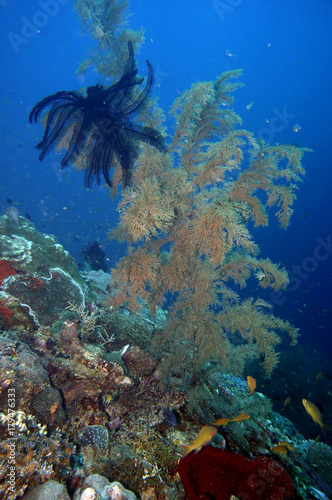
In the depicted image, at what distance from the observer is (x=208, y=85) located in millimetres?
4797

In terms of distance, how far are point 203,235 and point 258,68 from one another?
95.3 meters

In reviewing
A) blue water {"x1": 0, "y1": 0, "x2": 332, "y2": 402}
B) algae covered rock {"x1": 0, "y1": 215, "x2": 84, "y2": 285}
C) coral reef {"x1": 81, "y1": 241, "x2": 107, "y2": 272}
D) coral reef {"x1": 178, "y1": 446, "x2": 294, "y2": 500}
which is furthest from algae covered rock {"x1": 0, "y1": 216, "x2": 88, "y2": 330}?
blue water {"x1": 0, "y1": 0, "x2": 332, "y2": 402}

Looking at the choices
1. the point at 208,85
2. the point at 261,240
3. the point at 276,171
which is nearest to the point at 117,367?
the point at 276,171

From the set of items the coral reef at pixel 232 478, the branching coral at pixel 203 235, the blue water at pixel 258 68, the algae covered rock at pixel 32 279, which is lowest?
the algae covered rock at pixel 32 279

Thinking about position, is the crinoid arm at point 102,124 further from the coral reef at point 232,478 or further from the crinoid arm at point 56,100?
the coral reef at point 232,478

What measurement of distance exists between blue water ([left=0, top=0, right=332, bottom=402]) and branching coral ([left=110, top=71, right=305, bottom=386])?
5021cm

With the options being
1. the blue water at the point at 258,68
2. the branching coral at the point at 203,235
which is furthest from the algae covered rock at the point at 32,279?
the blue water at the point at 258,68

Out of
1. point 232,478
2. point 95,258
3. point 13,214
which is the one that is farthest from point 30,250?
point 95,258

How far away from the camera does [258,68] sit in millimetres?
71500

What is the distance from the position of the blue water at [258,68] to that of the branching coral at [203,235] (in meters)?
50.2

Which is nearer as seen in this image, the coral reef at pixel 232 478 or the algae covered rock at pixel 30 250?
the coral reef at pixel 232 478

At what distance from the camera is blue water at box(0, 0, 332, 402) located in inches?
2270

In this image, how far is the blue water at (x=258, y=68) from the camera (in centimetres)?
5766

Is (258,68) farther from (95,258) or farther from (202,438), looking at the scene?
(202,438)
